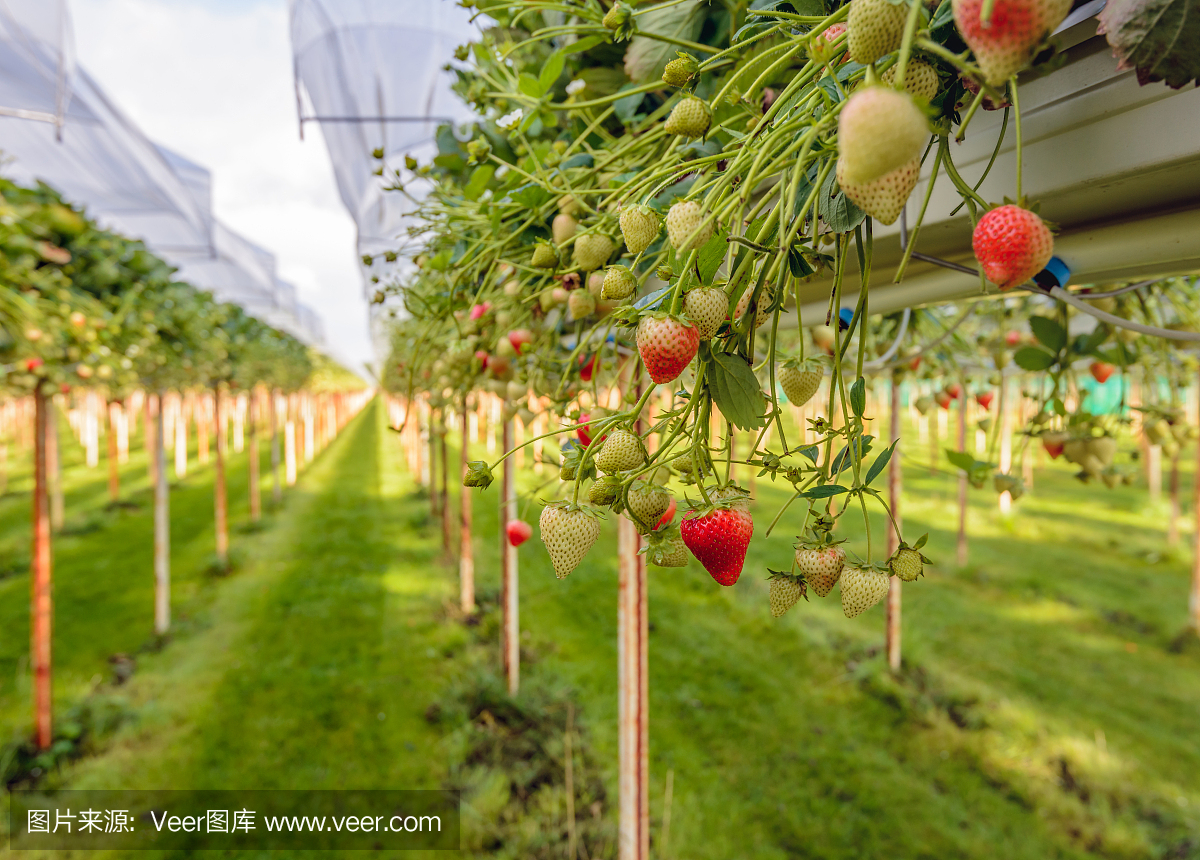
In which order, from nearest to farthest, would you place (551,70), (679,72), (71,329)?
(679,72), (551,70), (71,329)

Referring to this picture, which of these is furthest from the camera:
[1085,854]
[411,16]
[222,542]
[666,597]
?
[222,542]

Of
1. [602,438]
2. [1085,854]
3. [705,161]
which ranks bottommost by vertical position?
[1085,854]

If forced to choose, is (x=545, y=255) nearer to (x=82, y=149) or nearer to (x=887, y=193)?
(x=887, y=193)

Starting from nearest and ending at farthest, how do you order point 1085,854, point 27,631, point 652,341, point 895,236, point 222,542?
1. point 652,341
2. point 895,236
3. point 1085,854
4. point 27,631
5. point 222,542

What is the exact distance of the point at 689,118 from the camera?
1.48ft

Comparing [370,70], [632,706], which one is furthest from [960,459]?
[370,70]

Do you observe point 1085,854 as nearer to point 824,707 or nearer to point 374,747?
point 824,707

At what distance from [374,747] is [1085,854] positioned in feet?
10.7

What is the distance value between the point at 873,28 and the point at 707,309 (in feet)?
0.51

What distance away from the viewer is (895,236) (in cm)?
73

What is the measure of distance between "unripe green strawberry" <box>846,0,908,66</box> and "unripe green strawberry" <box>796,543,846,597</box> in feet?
1.09

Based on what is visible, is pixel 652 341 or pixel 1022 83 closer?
pixel 652 341

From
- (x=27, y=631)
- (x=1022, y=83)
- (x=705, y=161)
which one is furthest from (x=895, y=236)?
(x=27, y=631)

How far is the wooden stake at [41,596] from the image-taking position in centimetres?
300
